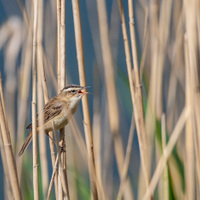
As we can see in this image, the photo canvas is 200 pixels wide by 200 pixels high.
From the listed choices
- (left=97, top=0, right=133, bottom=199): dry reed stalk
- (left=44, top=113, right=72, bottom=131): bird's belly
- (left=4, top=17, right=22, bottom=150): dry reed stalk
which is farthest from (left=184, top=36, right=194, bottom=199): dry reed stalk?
(left=4, top=17, right=22, bottom=150): dry reed stalk

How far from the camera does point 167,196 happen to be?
7.13ft

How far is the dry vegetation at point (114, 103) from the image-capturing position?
6.76 feet

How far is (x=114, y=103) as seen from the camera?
2557 mm

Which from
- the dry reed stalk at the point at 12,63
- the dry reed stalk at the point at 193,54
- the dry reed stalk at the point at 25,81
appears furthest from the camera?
the dry reed stalk at the point at 12,63

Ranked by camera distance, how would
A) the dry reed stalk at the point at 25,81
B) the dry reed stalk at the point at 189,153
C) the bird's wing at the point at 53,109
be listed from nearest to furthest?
A: the dry reed stalk at the point at 189,153 → the dry reed stalk at the point at 25,81 → the bird's wing at the point at 53,109

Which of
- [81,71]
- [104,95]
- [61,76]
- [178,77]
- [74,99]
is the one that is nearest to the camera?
[81,71]

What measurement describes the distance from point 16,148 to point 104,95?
856 mm

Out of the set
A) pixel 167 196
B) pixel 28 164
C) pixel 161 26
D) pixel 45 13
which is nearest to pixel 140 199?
pixel 167 196

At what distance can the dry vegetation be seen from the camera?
2.06m

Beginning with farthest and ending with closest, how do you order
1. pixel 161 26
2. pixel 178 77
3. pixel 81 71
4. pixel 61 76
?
pixel 178 77
pixel 161 26
pixel 61 76
pixel 81 71

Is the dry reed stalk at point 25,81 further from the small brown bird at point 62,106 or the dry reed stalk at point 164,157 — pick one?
the dry reed stalk at point 164,157

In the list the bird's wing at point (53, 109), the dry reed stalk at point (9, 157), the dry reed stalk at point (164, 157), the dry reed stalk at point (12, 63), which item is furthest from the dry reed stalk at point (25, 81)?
the dry reed stalk at point (164, 157)

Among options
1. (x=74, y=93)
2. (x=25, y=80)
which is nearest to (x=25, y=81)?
(x=25, y=80)

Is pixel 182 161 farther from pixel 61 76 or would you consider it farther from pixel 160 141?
pixel 61 76
